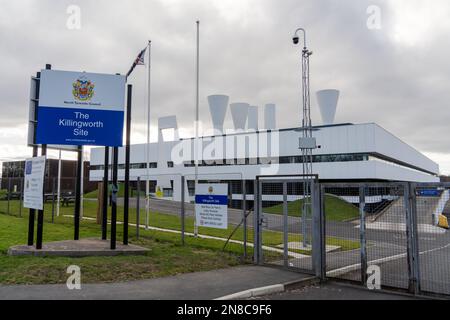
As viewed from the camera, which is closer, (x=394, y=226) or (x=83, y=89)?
(x=394, y=226)

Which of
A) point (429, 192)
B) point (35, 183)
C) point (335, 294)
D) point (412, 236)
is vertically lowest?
point (335, 294)

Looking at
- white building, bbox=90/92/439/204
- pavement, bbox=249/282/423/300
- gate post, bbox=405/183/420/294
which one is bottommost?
→ pavement, bbox=249/282/423/300

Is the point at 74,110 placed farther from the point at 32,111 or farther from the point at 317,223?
the point at 317,223

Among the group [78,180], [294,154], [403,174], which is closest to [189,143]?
[294,154]

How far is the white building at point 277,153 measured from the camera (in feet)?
153

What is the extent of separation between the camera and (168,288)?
7836 millimetres

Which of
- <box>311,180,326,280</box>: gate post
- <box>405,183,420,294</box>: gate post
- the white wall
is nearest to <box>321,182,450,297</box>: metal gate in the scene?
<box>405,183,420,294</box>: gate post

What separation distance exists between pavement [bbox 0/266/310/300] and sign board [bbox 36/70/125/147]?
473cm

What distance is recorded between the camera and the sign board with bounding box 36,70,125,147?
1113 centimetres

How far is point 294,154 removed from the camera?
51.0m

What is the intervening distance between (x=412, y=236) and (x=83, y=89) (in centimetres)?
918

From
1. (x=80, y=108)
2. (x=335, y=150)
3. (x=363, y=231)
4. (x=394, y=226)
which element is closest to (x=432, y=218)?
(x=394, y=226)

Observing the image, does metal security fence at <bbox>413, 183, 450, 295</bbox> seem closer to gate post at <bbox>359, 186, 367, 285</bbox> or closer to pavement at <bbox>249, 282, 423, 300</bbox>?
pavement at <bbox>249, 282, 423, 300</bbox>
